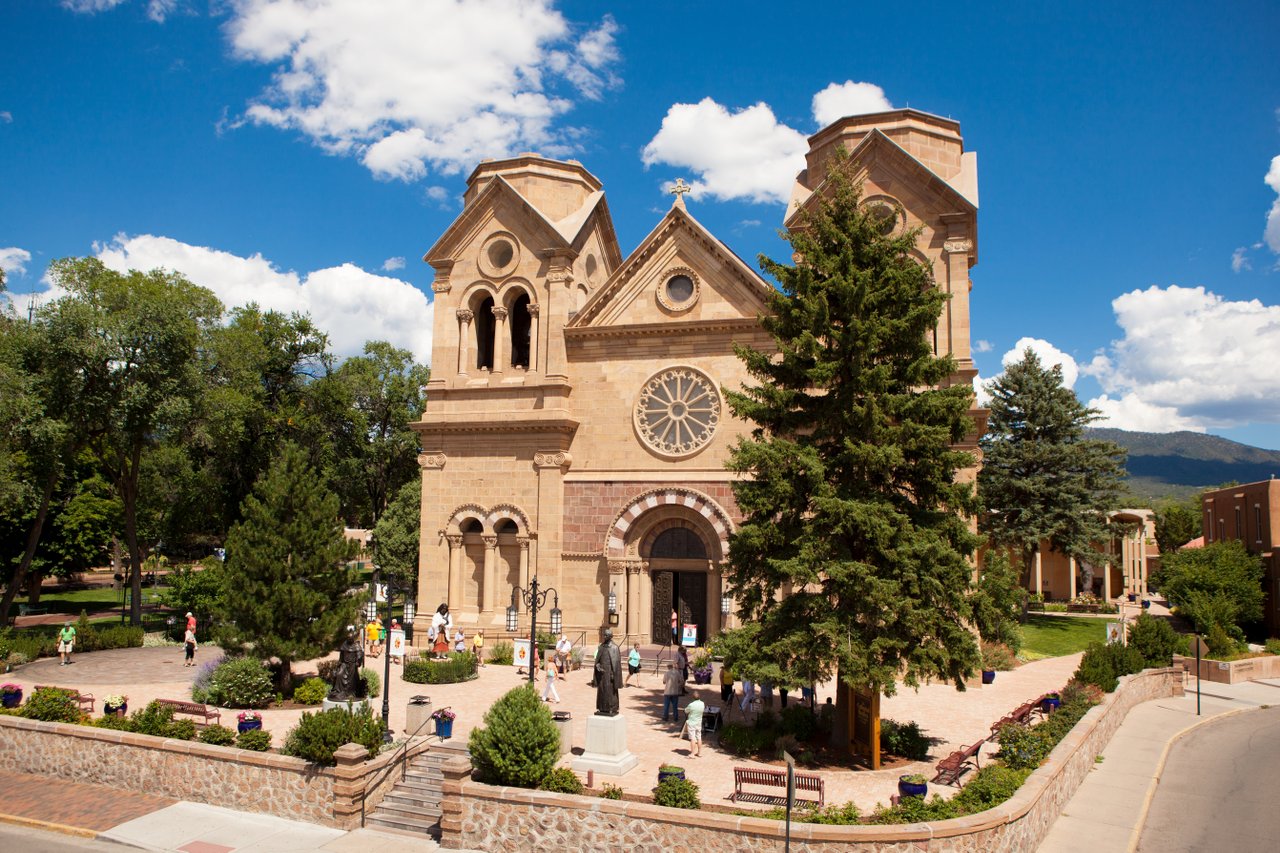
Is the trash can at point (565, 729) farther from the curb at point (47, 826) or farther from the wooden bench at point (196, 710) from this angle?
the curb at point (47, 826)

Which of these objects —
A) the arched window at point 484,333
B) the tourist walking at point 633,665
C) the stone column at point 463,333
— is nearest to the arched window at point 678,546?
the tourist walking at point 633,665

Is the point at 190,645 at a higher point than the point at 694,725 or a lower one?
lower

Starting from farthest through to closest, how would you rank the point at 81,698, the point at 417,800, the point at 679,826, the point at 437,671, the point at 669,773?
1. the point at 437,671
2. the point at 81,698
3. the point at 417,800
4. the point at 669,773
5. the point at 679,826

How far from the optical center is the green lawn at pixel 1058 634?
1437 inches

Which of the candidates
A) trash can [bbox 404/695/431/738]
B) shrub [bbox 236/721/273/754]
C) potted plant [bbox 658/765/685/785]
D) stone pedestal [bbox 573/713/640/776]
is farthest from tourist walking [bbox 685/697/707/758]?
shrub [bbox 236/721/273/754]

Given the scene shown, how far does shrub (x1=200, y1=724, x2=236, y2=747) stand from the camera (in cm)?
1886

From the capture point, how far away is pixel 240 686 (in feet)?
74.1

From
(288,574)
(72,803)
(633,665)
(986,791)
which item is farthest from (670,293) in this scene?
(72,803)

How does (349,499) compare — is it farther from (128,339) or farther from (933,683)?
(933,683)

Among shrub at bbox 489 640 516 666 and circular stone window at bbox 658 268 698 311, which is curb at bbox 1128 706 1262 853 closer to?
shrub at bbox 489 640 516 666

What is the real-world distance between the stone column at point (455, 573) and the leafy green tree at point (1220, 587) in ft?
105

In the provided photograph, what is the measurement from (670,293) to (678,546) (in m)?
9.27

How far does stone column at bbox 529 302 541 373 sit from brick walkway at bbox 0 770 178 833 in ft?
61.0

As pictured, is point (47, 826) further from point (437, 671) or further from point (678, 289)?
point (678, 289)
